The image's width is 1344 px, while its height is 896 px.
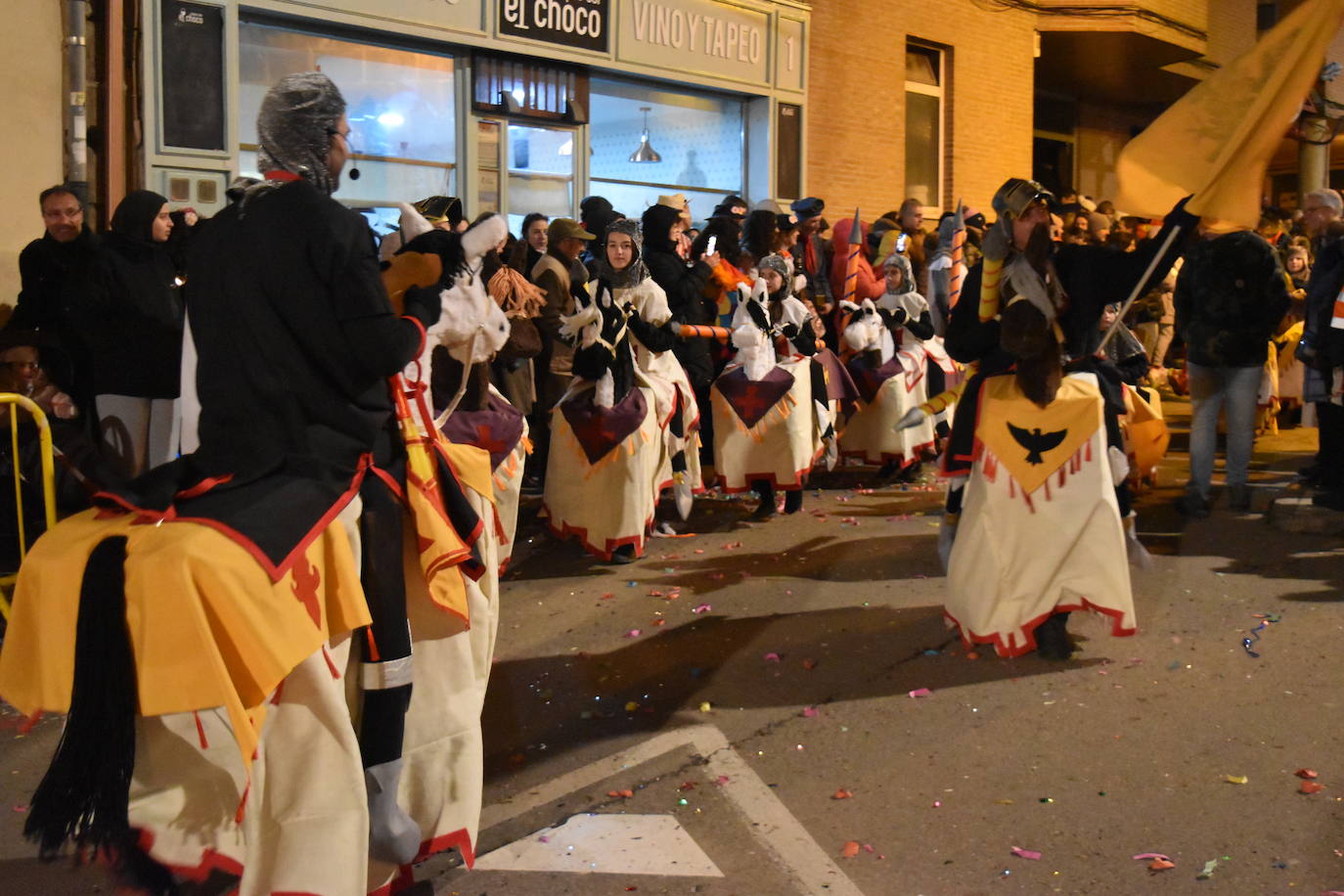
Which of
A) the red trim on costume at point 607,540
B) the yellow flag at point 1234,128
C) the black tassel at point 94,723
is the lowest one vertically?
the red trim on costume at point 607,540

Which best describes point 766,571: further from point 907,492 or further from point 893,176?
point 893,176

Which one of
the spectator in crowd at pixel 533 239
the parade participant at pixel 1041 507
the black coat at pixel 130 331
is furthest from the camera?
the spectator in crowd at pixel 533 239

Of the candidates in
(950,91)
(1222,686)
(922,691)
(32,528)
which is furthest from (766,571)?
(950,91)

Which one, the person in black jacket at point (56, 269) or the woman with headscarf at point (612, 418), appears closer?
the person in black jacket at point (56, 269)

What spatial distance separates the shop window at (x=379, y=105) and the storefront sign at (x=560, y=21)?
76cm

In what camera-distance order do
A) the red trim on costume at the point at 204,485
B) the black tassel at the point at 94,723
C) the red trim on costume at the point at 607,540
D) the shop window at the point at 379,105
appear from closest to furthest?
the black tassel at the point at 94,723 < the red trim on costume at the point at 204,485 < the red trim on costume at the point at 607,540 < the shop window at the point at 379,105

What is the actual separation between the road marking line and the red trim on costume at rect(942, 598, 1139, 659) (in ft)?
4.27

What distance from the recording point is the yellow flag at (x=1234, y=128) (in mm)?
5094

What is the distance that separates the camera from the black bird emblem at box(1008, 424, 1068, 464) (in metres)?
5.48

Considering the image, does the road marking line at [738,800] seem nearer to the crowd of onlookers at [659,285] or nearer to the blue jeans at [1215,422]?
the crowd of onlookers at [659,285]

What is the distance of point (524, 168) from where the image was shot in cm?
1337

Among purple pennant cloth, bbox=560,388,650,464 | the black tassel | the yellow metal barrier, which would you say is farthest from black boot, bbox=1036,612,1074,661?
the yellow metal barrier

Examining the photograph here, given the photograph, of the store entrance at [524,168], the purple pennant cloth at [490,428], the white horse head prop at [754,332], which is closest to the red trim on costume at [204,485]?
the purple pennant cloth at [490,428]

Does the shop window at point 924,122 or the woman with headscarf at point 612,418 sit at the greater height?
the shop window at point 924,122
